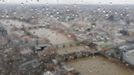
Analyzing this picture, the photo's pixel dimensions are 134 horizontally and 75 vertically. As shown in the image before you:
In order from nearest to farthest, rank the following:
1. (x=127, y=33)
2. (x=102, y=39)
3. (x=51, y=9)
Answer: (x=102, y=39)
(x=127, y=33)
(x=51, y=9)

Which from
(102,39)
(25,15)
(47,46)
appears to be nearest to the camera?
(47,46)

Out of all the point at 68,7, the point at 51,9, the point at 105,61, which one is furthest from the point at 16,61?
the point at 68,7

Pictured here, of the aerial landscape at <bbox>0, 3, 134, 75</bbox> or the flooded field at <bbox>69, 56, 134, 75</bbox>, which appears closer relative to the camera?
the aerial landscape at <bbox>0, 3, 134, 75</bbox>

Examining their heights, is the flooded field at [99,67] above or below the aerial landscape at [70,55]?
below

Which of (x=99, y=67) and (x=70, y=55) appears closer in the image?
(x=99, y=67)

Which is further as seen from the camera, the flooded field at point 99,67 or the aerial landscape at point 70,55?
the flooded field at point 99,67

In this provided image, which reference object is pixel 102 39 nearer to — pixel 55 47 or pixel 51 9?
pixel 55 47

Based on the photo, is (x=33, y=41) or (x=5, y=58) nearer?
(x=5, y=58)
